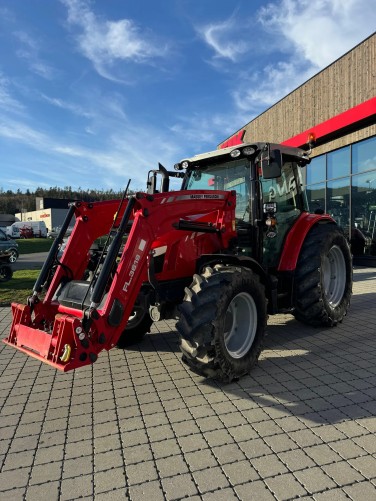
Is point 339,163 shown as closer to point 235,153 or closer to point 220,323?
point 235,153

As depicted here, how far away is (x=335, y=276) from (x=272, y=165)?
2716 millimetres

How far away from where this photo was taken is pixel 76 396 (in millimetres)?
3699

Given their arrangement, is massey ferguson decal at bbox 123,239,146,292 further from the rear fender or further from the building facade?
the building facade

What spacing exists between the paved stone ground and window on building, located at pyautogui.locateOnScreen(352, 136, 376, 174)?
28.8ft

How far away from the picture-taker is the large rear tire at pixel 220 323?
3490 mm

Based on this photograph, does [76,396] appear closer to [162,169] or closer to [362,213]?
[162,169]

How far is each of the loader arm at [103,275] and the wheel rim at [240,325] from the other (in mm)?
769

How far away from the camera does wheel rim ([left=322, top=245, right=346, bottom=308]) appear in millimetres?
6020

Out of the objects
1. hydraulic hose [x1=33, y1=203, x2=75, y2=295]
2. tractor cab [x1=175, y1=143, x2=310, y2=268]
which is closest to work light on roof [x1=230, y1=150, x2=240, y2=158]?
tractor cab [x1=175, y1=143, x2=310, y2=268]

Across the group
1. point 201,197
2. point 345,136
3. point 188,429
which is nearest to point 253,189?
point 201,197

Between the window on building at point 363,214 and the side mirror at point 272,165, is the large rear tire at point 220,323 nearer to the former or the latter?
the side mirror at point 272,165

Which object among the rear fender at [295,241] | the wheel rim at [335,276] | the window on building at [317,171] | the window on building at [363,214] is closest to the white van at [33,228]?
the window on building at [317,171]

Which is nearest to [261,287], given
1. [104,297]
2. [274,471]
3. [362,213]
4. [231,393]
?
[231,393]

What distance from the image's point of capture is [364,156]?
12016 millimetres
